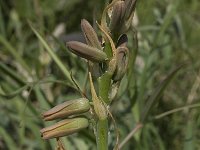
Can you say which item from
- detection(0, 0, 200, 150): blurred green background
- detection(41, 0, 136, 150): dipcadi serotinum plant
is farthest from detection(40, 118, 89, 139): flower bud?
detection(0, 0, 200, 150): blurred green background

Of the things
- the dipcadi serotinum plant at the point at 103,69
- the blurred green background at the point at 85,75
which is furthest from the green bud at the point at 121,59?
the blurred green background at the point at 85,75

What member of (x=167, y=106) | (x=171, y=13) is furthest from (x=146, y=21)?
(x=171, y=13)

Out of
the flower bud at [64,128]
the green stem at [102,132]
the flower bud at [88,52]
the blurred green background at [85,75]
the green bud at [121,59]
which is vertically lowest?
the blurred green background at [85,75]

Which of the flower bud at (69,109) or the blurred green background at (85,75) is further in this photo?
the blurred green background at (85,75)

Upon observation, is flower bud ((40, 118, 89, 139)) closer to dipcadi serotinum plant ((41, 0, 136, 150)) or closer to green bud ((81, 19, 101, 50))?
dipcadi serotinum plant ((41, 0, 136, 150))

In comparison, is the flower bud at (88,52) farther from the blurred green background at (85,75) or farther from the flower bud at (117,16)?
the blurred green background at (85,75)

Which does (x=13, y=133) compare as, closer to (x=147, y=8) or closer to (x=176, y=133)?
(x=176, y=133)

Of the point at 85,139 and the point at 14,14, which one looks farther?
the point at 14,14

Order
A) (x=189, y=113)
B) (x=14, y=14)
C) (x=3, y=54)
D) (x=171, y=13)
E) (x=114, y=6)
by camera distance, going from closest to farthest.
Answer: (x=114, y=6)
(x=171, y=13)
(x=189, y=113)
(x=3, y=54)
(x=14, y=14)
